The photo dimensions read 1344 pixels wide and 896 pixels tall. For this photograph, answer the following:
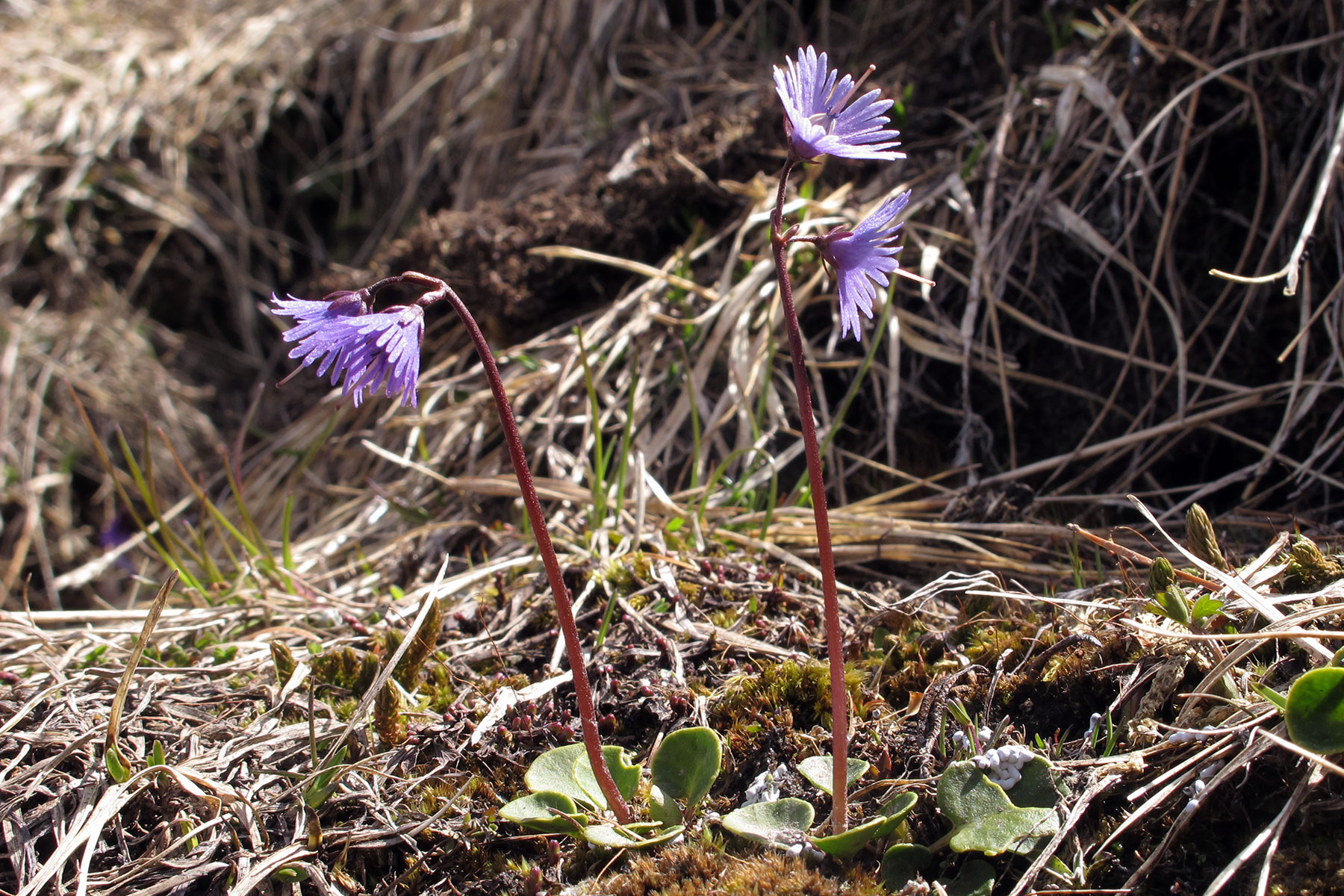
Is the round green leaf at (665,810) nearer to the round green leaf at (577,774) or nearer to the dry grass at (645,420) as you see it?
the round green leaf at (577,774)

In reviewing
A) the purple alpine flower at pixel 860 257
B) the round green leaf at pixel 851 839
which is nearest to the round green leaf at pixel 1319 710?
the round green leaf at pixel 851 839

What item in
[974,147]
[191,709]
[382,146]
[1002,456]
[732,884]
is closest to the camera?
A: [732,884]

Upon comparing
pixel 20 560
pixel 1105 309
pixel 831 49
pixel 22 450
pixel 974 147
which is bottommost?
pixel 20 560

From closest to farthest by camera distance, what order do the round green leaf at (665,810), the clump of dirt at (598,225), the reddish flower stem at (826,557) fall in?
the reddish flower stem at (826,557) < the round green leaf at (665,810) < the clump of dirt at (598,225)

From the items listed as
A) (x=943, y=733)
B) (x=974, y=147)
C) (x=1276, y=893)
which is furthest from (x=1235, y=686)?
(x=974, y=147)

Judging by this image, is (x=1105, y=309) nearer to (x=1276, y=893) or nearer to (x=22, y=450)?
(x=1276, y=893)

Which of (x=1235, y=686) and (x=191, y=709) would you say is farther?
(x=191, y=709)
